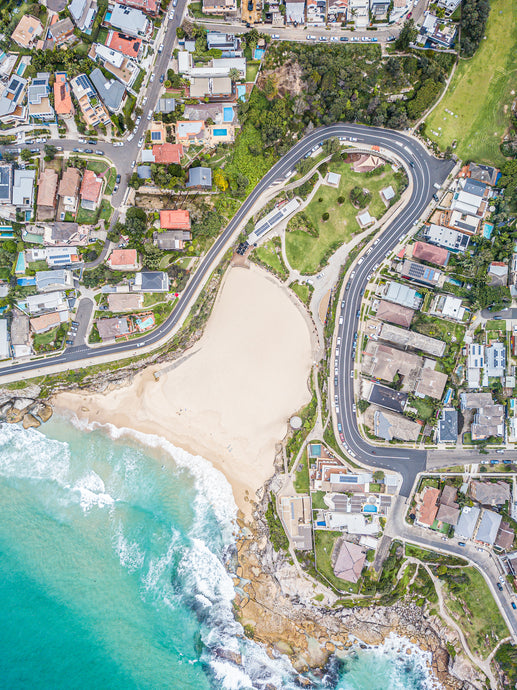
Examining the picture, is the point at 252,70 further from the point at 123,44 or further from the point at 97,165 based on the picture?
the point at 97,165

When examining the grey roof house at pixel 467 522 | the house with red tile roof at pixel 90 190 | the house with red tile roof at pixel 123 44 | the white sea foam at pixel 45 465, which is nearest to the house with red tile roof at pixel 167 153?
the house with red tile roof at pixel 90 190

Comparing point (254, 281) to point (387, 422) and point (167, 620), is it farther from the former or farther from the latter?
point (167, 620)

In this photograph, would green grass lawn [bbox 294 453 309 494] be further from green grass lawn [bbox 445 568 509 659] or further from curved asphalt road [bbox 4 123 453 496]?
green grass lawn [bbox 445 568 509 659]

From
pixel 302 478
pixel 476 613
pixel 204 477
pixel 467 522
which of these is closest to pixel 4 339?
pixel 204 477

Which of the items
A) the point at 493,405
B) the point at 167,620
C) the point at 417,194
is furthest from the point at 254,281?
the point at 167,620

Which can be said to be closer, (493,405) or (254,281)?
(493,405)

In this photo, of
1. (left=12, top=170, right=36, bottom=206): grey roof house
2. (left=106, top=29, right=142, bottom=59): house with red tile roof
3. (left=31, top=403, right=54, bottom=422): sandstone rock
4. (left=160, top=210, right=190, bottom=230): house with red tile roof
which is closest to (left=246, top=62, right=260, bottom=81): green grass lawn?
(left=106, top=29, right=142, bottom=59): house with red tile roof
